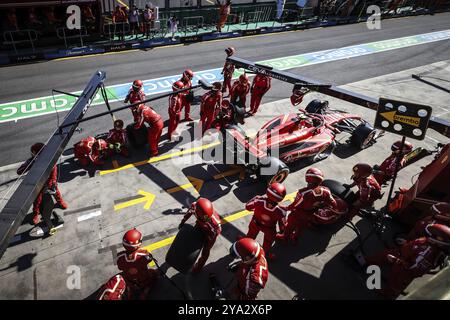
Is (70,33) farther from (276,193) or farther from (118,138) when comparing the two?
(276,193)

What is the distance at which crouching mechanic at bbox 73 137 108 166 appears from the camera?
28.4ft

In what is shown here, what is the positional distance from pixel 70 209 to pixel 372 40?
77.1ft

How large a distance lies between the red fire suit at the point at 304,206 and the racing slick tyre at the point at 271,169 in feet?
4.72

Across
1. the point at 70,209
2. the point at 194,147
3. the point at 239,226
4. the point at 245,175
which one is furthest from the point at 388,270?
the point at 70,209

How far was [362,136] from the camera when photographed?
10133 mm

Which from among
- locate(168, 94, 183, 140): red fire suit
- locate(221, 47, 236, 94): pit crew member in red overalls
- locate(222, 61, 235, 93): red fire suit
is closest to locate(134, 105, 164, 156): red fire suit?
locate(168, 94, 183, 140): red fire suit

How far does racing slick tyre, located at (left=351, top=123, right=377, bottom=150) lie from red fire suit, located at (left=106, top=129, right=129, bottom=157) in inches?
293

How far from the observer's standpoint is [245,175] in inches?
354

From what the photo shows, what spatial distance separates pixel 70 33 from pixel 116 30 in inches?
105

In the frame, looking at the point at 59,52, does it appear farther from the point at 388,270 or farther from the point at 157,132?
the point at 388,270

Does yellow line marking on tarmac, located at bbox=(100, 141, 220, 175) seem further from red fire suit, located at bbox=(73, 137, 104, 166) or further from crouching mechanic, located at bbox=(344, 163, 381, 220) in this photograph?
crouching mechanic, located at bbox=(344, 163, 381, 220)

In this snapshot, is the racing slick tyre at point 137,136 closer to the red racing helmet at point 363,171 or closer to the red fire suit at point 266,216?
the red fire suit at point 266,216

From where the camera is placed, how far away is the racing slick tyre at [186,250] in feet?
17.9

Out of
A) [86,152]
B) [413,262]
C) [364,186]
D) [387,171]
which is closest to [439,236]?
[413,262]
